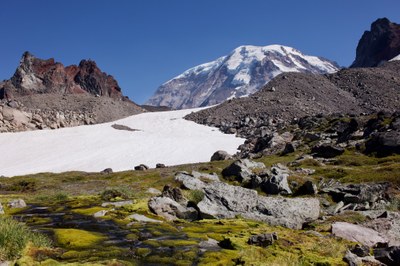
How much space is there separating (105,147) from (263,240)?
339ft

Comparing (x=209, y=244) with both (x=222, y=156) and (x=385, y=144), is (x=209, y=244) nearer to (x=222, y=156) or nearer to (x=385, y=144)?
(x=385, y=144)

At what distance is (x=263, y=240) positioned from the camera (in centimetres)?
1631

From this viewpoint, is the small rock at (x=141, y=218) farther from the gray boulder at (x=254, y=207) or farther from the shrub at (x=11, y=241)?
the shrub at (x=11, y=241)

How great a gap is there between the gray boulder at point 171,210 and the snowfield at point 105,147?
69.2 m

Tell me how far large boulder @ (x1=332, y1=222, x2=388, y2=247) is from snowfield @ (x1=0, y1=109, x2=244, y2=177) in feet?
255

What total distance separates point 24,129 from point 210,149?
77.9 m

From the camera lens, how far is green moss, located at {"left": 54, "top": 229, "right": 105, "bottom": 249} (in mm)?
16194

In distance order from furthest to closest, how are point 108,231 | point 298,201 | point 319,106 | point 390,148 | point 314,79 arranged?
point 314,79
point 319,106
point 390,148
point 298,201
point 108,231

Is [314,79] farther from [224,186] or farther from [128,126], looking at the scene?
[224,186]

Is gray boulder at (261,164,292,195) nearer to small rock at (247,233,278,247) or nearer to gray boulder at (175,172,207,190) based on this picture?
gray boulder at (175,172,207,190)

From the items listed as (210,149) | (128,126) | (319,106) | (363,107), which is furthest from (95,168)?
(363,107)

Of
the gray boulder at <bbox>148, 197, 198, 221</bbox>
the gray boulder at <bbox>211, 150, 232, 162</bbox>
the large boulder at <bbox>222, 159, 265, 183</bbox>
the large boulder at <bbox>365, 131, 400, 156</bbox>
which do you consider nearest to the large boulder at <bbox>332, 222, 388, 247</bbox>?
the gray boulder at <bbox>148, 197, 198, 221</bbox>

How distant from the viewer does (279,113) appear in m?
145

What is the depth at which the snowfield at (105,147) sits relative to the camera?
9825 cm
